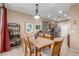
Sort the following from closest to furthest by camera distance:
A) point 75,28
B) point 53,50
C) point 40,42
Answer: point 75,28
point 53,50
point 40,42

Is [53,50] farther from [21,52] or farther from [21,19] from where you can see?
[21,19]

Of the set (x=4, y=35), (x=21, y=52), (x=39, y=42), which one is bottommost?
(x=21, y=52)

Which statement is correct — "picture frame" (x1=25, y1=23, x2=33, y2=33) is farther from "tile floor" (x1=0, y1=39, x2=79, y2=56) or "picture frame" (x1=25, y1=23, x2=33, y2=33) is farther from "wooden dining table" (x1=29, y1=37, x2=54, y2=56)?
"tile floor" (x1=0, y1=39, x2=79, y2=56)

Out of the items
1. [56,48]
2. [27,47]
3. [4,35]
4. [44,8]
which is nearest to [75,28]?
[56,48]

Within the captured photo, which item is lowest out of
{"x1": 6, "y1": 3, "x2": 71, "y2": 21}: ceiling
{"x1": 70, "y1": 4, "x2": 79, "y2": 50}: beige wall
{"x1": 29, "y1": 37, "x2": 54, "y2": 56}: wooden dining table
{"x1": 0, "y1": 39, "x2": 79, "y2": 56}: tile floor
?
{"x1": 0, "y1": 39, "x2": 79, "y2": 56}: tile floor

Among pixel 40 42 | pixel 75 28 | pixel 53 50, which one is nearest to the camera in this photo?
pixel 75 28

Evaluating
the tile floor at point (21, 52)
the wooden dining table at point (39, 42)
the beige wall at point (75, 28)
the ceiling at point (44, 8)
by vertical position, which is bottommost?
the tile floor at point (21, 52)

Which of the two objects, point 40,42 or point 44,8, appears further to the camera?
point 40,42

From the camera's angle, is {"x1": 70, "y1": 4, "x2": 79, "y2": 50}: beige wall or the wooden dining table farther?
the wooden dining table

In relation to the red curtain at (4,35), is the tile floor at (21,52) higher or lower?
lower

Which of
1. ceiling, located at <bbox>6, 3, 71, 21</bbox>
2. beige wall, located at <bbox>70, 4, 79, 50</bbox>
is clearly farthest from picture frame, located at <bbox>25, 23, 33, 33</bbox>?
beige wall, located at <bbox>70, 4, 79, 50</bbox>

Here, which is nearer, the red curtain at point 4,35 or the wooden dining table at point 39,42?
the red curtain at point 4,35

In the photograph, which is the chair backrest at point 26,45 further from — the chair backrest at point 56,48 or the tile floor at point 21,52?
the chair backrest at point 56,48

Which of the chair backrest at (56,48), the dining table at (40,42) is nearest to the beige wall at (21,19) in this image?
the dining table at (40,42)
